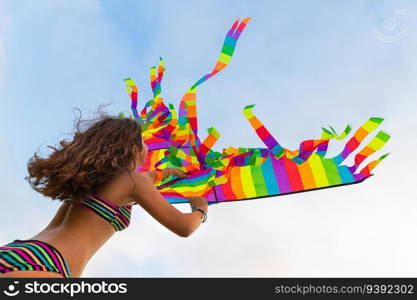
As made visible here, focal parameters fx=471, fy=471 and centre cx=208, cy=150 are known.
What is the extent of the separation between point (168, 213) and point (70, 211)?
1.14 ft

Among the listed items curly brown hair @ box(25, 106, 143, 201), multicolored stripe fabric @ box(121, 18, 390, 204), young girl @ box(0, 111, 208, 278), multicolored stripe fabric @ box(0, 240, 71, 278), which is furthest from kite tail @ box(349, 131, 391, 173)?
multicolored stripe fabric @ box(0, 240, 71, 278)

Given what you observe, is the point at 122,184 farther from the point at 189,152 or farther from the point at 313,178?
the point at 313,178

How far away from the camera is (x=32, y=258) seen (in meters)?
Result: 1.47

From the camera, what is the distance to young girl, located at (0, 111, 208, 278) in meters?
1.58

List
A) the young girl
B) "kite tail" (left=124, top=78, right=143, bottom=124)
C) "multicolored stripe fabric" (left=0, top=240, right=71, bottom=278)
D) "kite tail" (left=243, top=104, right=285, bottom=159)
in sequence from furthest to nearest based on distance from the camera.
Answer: "kite tail" (left=124, top=78, right=143, bottom=124) → "kite tail" (left=243, top=104, right=285, bottom=159) → the young girl → "multicolored stripe fabric" (left=0, top=240, right=71, bottom=278)

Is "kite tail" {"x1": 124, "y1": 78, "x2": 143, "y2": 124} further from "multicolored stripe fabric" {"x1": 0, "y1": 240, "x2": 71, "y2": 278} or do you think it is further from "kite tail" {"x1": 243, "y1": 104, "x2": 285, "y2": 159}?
"multicolored stripe fabric" {"x1": 0, "y1": 240, "x2": 71, "y2": 278}

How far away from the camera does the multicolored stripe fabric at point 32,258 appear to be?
4.73 feet

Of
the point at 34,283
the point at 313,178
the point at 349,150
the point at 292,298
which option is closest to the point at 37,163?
the point at 34,283

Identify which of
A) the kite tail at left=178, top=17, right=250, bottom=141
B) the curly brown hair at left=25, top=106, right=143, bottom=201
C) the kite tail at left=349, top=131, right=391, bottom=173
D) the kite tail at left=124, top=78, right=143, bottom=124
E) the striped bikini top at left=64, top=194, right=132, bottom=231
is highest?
the kite tail at left=124, top=78, right=143, bottom=124

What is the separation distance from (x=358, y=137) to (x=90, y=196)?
4.13ft

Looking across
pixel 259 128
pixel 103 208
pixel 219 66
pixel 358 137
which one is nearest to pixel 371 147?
pixel 358 137

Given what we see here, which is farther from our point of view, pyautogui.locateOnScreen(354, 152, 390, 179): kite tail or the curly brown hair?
pyautogui.locateOnScreen(354, 152, 390, 179): kite tail

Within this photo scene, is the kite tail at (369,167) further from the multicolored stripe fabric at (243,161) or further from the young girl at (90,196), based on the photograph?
the young girl at (90,196)

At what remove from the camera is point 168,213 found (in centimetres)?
166
